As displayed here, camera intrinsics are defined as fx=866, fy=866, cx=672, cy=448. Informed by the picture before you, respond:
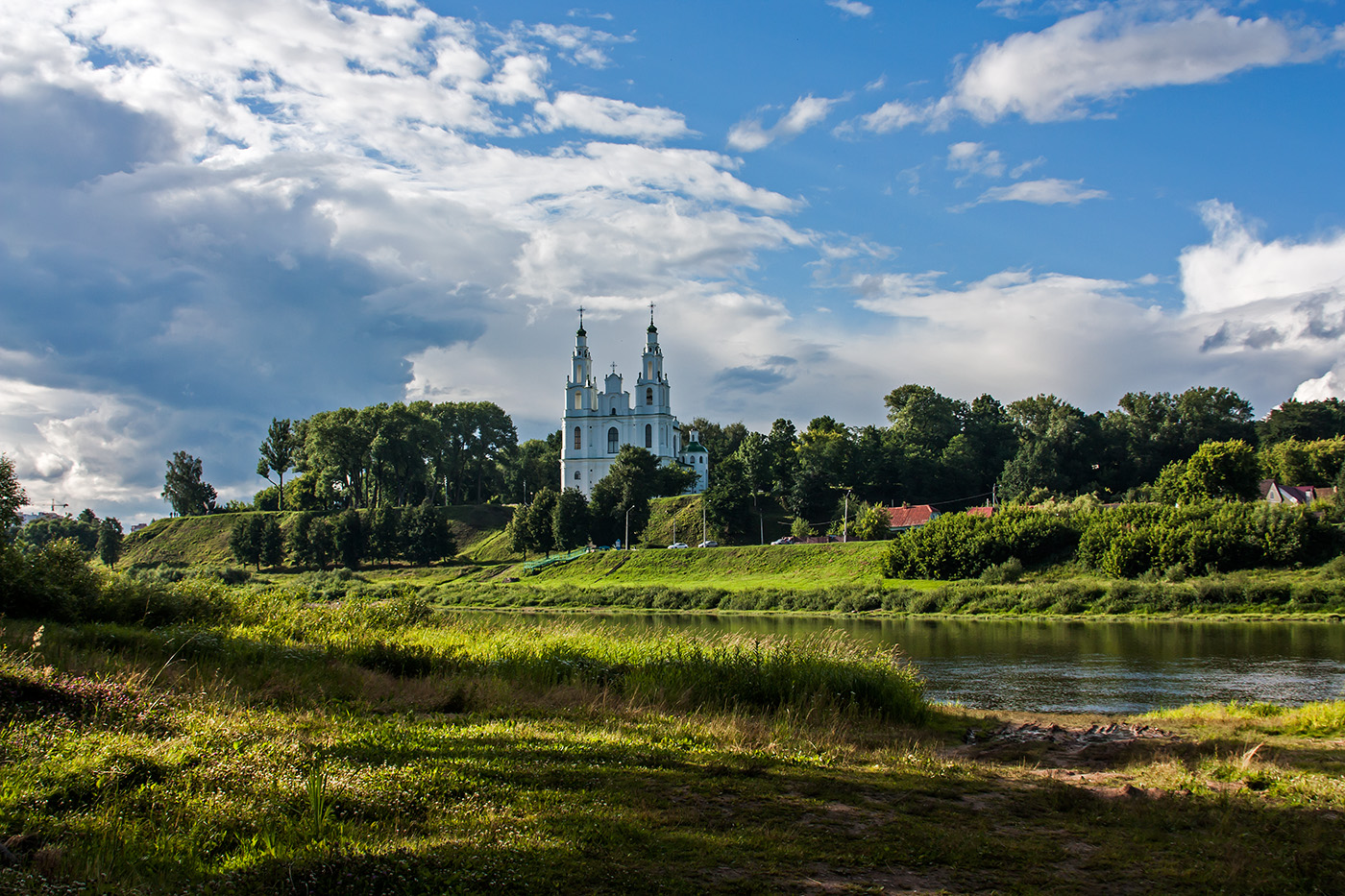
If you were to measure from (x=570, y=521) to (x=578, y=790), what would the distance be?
77808 millimetres

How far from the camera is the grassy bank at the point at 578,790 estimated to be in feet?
20.2

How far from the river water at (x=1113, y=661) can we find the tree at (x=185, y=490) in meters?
102

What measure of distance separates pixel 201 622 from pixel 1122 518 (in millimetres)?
53318

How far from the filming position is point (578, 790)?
8.16m

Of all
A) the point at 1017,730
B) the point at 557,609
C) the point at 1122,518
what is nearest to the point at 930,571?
the point at 1122,518

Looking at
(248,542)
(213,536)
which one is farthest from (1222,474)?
(213,536)

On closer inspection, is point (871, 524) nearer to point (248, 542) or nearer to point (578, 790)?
point (248, 542)

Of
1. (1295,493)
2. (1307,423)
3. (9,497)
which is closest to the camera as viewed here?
(9,497)

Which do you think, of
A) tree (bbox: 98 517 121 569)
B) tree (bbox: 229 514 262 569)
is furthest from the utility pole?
tree (bbox: 98 517 121 569)

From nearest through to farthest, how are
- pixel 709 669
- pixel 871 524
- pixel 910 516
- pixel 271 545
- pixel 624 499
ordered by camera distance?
pixel 709 669 → pixel 871 524 → pixel 910 516 → pixel 624 499 → pixel 271 545

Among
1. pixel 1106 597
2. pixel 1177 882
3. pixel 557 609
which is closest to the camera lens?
pixel 1177 882

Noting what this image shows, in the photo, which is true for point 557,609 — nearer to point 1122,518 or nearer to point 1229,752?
point 1122,518

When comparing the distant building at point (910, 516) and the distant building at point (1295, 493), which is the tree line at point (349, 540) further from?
the distant building at point (1295, 493)

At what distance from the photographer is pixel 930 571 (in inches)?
2314
